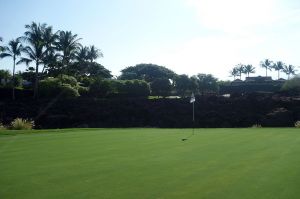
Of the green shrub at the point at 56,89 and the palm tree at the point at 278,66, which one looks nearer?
the green shrub at the point at 56,89

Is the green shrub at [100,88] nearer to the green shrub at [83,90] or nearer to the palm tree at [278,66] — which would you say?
the green shrub at [83,90]

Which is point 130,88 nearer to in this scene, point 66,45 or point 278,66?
point 66,45

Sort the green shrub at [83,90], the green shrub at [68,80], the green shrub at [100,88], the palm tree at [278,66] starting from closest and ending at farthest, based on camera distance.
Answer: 1. the green shrub at [68,80]
2. the green shrub at [83,90]
3. the green shrub at [100,88]
4. the palm tree at [278,66]

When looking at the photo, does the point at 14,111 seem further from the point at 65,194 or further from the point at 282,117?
the point at 65,194

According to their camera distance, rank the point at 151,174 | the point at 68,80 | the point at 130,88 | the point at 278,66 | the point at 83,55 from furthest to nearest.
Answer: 1. the point at 278,66
2. the point at 83,55
3. the point at 130,88
4. the point at 68,80
5. the point at 151,174

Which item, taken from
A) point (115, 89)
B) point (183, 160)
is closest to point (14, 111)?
point (115, 89)

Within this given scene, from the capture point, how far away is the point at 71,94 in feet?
193

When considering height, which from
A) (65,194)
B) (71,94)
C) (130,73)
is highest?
(130,73)

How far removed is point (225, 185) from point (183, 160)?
3.75 m

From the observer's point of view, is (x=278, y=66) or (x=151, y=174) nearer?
(x=151, y=174)

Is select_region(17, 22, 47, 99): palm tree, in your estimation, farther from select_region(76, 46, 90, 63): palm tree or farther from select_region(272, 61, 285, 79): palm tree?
select_region(272, 61, 285, 79): palm tree

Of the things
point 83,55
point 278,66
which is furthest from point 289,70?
point 83,55

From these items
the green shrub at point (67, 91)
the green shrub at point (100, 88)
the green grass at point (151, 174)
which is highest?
the green shrub at point (100, 88)

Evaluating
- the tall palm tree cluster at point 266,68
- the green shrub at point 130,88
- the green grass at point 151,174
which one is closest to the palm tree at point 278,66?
the tall palm tree cluster at point 266,68
